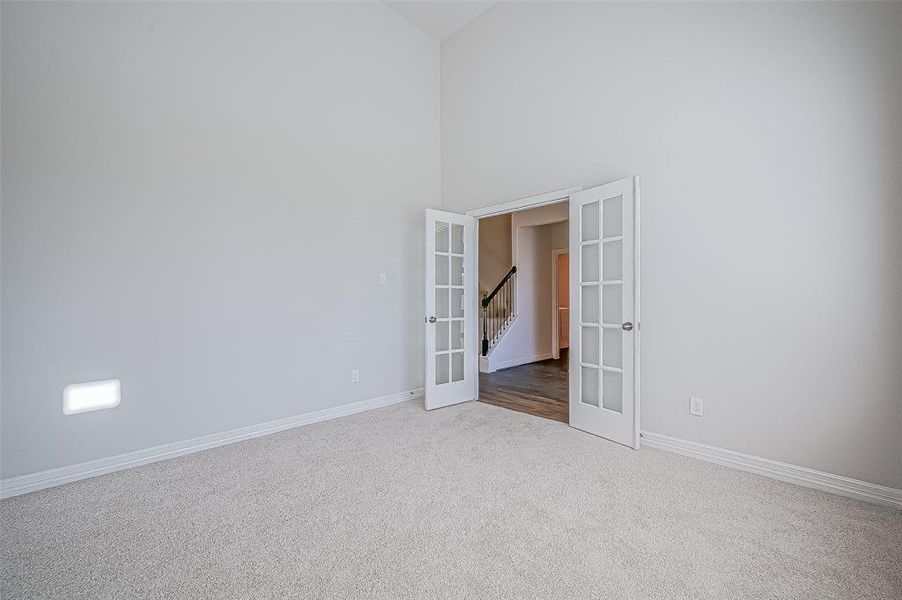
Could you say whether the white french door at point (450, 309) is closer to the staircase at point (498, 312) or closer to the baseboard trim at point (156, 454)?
the baseboard trim at point (156, 454)

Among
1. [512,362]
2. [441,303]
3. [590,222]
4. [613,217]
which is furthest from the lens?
[512,362]

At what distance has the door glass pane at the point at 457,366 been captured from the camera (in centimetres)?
430

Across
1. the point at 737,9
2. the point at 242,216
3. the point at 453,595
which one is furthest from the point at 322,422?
the point at 737,9

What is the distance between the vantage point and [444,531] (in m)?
1.90

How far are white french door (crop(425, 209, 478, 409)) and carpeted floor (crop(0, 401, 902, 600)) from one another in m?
1.32

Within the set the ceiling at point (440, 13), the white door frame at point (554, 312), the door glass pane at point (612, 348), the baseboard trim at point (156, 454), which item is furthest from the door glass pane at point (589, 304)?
the white door frame at point (554, 312)

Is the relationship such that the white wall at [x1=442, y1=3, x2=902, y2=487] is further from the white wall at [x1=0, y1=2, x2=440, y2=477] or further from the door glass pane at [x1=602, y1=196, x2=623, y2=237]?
the white wall at [x1=0, y1=2, x2=440, y2=477]

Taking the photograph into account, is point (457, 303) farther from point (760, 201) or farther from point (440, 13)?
point (440, 13)

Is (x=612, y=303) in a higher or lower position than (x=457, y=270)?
lower

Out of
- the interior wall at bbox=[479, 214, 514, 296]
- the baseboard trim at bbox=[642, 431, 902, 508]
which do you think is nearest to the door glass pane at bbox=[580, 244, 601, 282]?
the baseboard trim at bbox=[642, 431, 902, 508]

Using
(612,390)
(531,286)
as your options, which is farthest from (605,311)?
(531,286)

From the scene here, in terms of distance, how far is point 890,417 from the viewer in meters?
2.12

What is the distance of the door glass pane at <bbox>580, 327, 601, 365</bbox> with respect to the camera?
3.29 meters

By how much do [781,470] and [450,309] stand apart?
2.95 m
